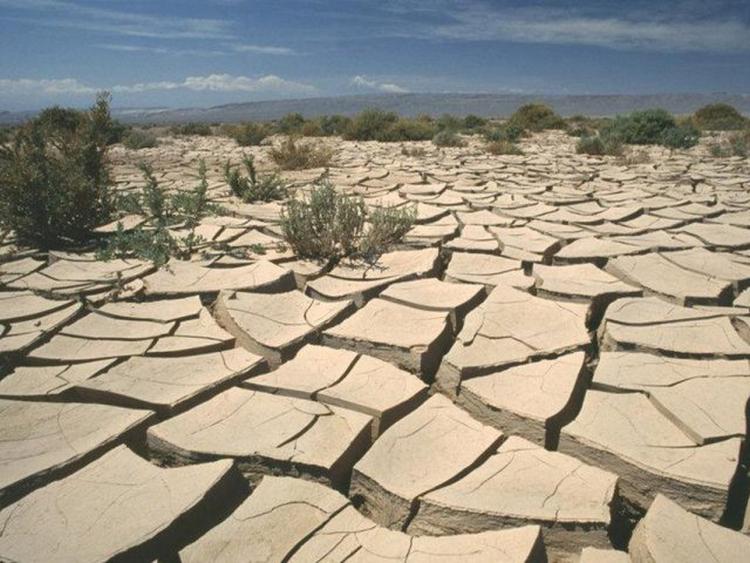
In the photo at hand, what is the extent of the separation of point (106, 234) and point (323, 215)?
1.61 meters

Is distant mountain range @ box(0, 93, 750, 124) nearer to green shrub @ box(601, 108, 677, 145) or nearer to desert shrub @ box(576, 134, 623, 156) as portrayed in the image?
green shrub @ box(601, 108, 677, 145)

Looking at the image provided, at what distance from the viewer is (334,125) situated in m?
14.9

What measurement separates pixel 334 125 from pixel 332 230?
1238 cm

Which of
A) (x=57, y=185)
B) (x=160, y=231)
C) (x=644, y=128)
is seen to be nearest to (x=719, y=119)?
(x=644, y=128)

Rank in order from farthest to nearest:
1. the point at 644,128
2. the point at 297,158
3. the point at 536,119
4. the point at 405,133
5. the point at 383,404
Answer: the point at 536,119, the point at 405,133, the point at 644,128, the point at 297,158, the point at 383,404

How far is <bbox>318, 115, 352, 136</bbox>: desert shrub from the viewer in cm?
1429

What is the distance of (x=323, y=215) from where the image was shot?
3.33 meters

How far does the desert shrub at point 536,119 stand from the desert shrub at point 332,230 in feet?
43.4

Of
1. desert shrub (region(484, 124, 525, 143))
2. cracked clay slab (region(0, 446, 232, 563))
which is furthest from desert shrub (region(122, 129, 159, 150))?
cracked clay slab (region(0, 446, 232, 563))

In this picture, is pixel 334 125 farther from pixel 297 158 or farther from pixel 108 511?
pixel 108 511

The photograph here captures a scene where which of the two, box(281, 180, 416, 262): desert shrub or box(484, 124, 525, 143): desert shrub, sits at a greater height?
box(484, 124, 525, 143): desert shrub

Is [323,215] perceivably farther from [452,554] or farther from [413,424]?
[452,554]

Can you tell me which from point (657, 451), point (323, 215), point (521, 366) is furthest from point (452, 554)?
point (323, 215)

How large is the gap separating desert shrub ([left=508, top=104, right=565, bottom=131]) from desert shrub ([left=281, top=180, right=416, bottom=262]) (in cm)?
1322
